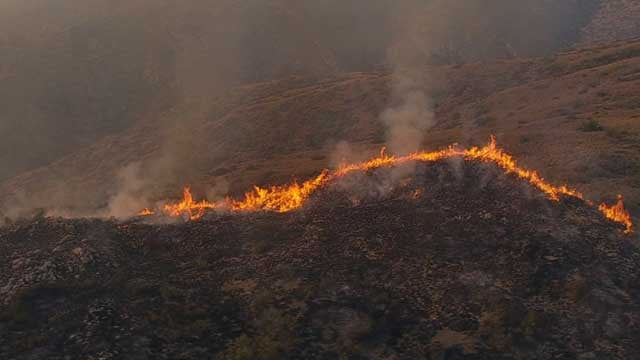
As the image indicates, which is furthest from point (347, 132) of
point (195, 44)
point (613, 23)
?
point (613, 23)

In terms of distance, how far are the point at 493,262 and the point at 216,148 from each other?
60009 mm

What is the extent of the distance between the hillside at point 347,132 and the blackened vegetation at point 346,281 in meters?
18.1

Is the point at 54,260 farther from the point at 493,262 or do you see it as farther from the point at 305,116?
the point at 305,116

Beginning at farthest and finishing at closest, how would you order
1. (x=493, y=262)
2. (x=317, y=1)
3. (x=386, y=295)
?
(x=317, y=1) → (x=493, y=262) → (x=386, y=295)

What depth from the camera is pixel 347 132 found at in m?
71.1

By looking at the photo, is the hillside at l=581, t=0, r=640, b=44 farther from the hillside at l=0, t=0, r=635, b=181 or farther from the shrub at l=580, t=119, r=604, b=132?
the shrub at l=580, t=119, r=604, b=132

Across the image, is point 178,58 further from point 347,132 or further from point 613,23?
point 613,23

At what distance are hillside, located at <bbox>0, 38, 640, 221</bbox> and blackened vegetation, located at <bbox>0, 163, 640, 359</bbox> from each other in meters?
18.1

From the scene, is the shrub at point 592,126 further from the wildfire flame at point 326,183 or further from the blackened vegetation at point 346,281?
the blackened vegetation at point 346,281

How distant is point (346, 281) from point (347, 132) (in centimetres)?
5594

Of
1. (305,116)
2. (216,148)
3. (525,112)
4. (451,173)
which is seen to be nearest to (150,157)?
(216,148)

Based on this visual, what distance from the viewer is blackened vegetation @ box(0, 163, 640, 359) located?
45.1 ft

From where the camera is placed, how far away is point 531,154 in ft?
145

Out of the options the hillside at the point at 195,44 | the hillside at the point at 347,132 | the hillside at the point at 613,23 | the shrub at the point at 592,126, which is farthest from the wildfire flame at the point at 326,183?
the hillside at the point at 613,23
